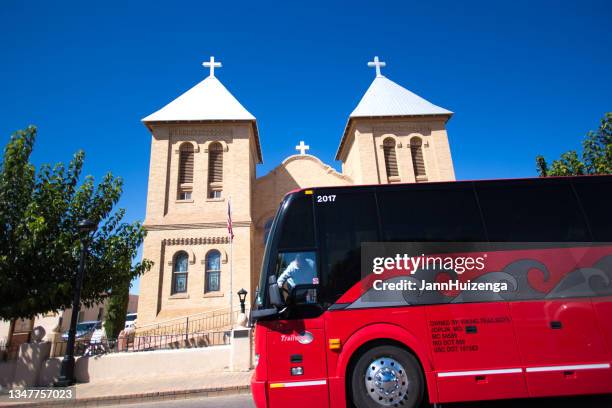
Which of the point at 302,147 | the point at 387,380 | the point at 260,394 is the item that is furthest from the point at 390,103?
the point at 260,394

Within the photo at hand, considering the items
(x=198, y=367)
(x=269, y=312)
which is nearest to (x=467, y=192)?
(x=269, y=312)

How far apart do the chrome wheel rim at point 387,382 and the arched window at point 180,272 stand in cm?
1514

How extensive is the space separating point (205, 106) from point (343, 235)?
1955 centimetres

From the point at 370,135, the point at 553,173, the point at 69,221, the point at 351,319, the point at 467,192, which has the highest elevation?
the point at 370,135

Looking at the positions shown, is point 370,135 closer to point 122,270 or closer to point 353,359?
point 122,270

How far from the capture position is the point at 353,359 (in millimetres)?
4805

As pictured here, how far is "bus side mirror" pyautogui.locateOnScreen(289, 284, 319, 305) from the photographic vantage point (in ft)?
16.0

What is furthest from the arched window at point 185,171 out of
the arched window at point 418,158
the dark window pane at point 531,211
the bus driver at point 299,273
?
the dark window pane at point 531,211

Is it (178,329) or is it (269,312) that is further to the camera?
(178,329)

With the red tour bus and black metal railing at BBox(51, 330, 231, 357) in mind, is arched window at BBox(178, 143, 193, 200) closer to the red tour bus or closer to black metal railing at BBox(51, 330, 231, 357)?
black metal railing at BBox(51, 330, 231, 357)

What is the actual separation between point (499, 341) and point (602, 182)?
351 cm

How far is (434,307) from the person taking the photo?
4844 millimetres

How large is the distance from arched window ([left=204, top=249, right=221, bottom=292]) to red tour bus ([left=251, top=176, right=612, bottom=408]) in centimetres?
1370

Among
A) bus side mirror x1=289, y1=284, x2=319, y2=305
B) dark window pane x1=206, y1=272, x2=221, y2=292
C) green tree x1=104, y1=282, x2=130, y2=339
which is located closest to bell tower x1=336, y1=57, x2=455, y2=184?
dark window pane x1=206, y1=272, x2=221, y2=292
